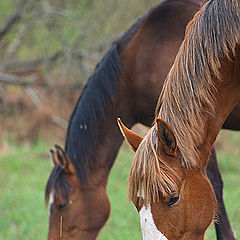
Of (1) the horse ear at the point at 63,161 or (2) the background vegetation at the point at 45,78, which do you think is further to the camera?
(2) the background vegetation at the point at 45,78

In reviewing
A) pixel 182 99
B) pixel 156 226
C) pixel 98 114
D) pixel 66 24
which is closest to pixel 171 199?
pixel 156 226

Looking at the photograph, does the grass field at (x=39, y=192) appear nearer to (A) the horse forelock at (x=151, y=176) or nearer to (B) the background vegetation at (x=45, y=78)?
(B) the background vegetation at (x=45, y=78)

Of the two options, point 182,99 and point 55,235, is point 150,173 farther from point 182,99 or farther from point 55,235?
point 55,235

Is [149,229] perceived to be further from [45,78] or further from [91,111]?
[45,78]

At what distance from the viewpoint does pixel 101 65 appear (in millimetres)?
3697

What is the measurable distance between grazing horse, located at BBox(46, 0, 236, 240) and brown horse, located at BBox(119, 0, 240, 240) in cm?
101

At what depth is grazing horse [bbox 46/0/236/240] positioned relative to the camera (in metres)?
3.53

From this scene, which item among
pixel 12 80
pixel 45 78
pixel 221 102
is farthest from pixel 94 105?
pixel 45 78

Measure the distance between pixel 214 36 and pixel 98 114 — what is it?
4.68 ft

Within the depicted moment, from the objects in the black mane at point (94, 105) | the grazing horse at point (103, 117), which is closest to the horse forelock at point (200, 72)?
the grazing horse at point (103, 117)

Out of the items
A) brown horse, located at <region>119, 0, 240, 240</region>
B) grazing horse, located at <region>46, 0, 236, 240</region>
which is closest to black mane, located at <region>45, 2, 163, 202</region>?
grazing horse, located at <region>46, 0, 236, 240</region>

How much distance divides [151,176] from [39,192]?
4.00 m

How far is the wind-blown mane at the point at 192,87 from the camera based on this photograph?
2276 millimetres

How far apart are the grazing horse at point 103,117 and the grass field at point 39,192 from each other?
702 mm
